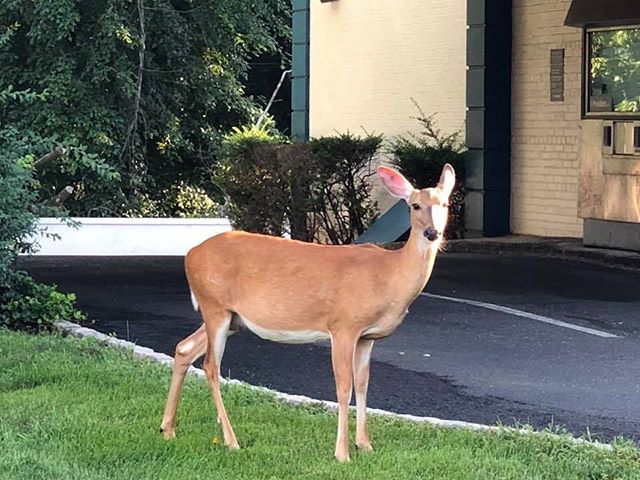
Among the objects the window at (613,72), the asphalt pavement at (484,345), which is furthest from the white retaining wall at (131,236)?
the window at (613,72)

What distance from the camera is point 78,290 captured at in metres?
13.1

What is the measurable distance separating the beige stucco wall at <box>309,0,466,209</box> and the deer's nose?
1212cm

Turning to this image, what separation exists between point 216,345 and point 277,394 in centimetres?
134

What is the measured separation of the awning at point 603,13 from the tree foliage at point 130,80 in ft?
24.7

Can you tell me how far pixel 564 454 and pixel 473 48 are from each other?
1164 cm

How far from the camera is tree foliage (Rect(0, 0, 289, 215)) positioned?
1970 centimetres

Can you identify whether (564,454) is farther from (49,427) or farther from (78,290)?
(78,290)

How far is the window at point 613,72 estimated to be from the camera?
46.5 feet

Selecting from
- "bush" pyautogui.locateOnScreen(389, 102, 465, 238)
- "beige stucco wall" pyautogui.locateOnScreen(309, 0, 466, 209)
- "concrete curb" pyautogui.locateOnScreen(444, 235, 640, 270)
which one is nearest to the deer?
"concrete curb" pyautogui.locateOnScreen(444, 235, 640, 270)

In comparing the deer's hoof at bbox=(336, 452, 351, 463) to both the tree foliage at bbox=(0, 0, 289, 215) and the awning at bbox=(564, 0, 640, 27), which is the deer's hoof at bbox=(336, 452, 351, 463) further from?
the tree foliage at bbox=(0, 0, 289, 215)

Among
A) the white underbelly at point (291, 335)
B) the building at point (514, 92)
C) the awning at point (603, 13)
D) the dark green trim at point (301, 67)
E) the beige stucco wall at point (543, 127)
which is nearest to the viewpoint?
the white underbelly at point (291, 335)

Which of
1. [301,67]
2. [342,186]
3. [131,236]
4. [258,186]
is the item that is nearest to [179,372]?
[258,186]

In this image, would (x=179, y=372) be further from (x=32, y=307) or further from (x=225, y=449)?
(x=32, y=307)

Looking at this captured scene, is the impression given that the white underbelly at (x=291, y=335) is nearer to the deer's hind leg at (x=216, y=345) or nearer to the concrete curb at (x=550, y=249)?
the deer's hind leg at (x=216, y=345)
